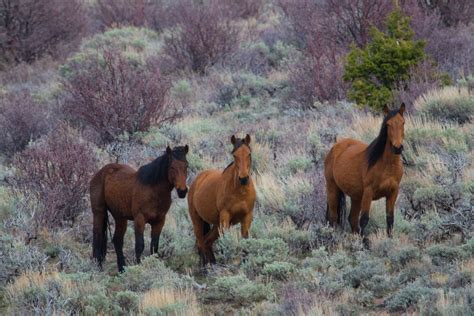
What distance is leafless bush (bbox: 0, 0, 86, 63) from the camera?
27375 mm

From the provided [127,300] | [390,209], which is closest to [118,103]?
[390,209]

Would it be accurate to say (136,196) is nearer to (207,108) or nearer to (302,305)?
(302,305)

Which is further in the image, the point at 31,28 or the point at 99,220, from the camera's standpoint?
the point at 31,28

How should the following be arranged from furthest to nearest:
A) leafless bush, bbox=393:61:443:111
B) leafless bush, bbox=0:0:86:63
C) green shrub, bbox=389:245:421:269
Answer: leafless bush, bbox=0:0:86:63 → leafless bush, bbox=393:61:443:111 → green shrub, bbox=389:245:421:269

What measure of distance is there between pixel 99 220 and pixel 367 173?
10.8ft

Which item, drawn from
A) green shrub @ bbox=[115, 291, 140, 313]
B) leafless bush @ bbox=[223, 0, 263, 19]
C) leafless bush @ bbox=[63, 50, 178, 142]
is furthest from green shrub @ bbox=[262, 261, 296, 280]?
leafless bush @ bbox=[223, 0, 263, 19]

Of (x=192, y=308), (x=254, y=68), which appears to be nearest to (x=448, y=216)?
(x=192, y=308)

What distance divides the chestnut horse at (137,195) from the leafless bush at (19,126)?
26.5 feet

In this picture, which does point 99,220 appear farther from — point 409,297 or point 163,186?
point 409,297

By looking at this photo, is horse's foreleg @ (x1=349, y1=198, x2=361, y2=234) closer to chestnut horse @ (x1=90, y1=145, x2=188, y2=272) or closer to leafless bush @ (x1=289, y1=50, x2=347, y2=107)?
chestnut horse @ (x1=90, y1=145, x2=188, y2=272)

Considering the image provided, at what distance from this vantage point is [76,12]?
29469 mm

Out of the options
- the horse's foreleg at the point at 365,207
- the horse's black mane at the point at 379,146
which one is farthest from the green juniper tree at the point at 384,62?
the horse's foreleg at the point at 365,207

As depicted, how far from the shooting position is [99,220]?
9883 millimetres

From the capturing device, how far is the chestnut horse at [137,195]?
9.08m
